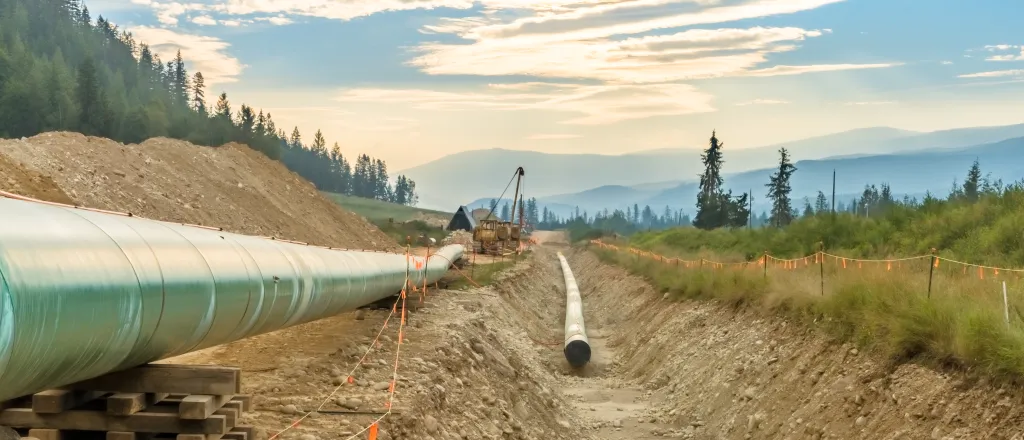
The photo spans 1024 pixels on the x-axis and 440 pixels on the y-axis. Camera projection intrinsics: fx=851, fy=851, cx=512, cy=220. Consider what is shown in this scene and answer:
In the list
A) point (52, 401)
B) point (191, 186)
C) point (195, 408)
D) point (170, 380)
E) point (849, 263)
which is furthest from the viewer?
point (191, 186)

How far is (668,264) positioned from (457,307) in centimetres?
1517

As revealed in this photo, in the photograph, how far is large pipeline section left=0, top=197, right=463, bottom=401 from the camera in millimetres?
4922

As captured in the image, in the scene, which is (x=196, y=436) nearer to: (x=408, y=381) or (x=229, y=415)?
(x=229, y=415)

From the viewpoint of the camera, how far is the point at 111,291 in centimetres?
561

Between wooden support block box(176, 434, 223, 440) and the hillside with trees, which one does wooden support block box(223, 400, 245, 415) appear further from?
the hillside with trees

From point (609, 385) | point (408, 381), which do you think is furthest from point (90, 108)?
point (408, 381)

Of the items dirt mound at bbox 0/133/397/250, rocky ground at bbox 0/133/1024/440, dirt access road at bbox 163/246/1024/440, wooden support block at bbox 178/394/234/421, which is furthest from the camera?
dirt mound at bbox 0/133/397/250

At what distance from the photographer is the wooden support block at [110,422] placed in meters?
6.53

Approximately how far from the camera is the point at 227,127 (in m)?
125

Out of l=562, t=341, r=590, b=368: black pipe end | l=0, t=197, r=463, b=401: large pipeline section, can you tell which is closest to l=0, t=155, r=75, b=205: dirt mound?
l=562, t=341, r=590, b=368: black pipe end

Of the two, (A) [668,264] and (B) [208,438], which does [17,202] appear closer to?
(B) [208,438]

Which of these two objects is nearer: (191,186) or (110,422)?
(110,422)

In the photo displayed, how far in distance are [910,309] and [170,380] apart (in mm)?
10594

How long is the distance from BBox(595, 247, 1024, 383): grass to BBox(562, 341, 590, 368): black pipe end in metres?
4.05
